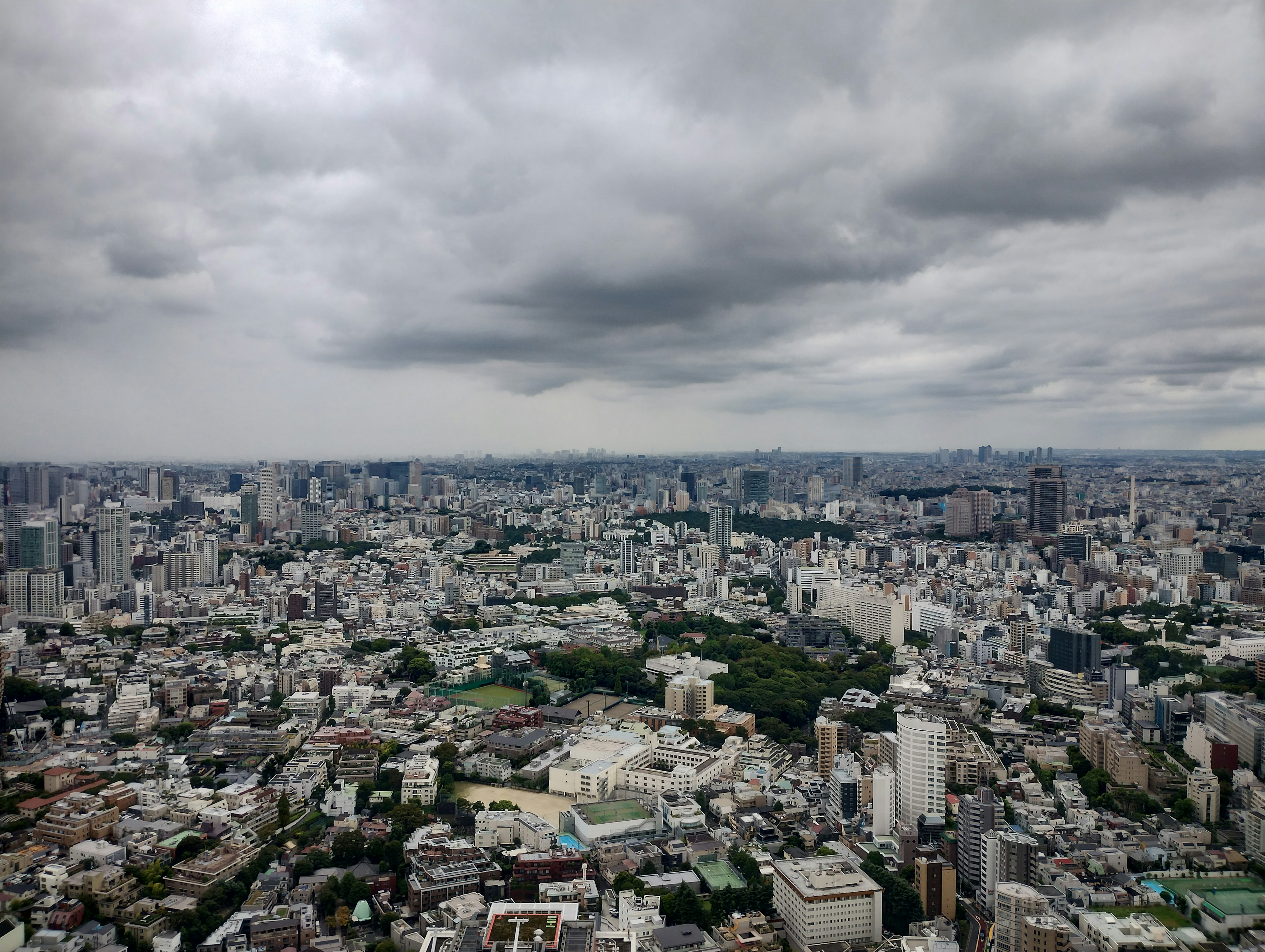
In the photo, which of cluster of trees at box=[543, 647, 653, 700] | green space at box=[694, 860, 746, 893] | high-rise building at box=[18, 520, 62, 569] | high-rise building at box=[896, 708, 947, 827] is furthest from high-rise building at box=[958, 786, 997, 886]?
high-rise building at box=[18, 520, 62, 569]

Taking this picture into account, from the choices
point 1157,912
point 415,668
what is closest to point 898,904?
point 1157,912

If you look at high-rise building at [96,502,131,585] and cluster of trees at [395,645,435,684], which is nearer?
cluster of trees at [395,645,435,684]

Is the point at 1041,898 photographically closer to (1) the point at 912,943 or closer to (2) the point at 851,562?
(1) the point at 912,943

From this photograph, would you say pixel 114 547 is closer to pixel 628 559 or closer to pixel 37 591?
pixel 37 591

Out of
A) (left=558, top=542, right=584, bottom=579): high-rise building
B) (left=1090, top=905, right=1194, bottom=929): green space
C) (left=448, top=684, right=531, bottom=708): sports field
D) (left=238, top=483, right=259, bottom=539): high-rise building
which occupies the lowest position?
(left=448, top=684, right=531, bottom=708): sports field

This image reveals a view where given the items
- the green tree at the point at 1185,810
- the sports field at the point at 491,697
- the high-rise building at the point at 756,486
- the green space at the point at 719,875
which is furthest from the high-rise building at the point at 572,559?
the green tree at the point at 1185,810

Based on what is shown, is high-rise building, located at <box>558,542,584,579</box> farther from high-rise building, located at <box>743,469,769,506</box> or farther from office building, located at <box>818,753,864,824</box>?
office building, located at <box>818,753,864,824</box>
